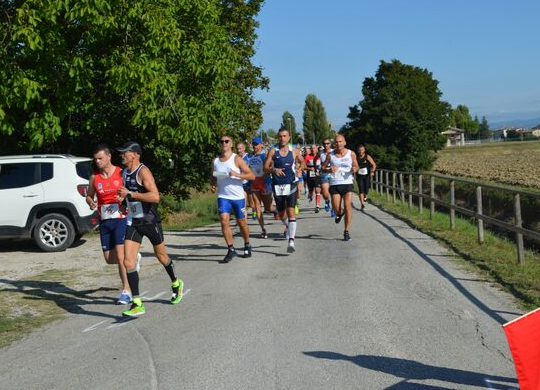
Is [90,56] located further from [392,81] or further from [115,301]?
[392,81]

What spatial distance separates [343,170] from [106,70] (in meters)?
5.66

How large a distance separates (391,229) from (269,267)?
5.17m

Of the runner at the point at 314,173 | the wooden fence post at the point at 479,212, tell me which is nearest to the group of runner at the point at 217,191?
the runner at the point at 314,173

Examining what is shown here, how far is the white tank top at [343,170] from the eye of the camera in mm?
12938

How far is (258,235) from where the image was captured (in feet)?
47.2

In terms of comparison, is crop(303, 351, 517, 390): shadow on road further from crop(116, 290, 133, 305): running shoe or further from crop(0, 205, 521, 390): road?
crop(116, 290, 133, 305): running shoe

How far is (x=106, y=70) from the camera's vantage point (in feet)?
47.9

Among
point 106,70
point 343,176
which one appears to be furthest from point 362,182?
point 106,70

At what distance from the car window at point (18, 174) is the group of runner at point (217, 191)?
1622mm

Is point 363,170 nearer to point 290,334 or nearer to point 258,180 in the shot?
point 258,180

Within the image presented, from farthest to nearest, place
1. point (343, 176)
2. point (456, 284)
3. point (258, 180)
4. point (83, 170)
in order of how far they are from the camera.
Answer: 1. point (258, 180)
2. point (83, 170)
3. point (343, 176)
4. point (456, 284)

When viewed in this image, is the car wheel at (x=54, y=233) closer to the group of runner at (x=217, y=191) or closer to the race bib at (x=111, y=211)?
the group of runner at (x=217, y=191)

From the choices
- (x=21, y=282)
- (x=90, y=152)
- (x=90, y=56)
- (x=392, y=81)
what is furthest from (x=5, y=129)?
(x=392, y=81)

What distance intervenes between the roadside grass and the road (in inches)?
11.4
